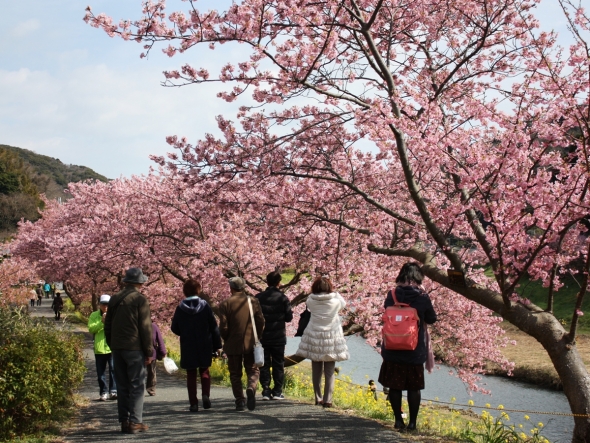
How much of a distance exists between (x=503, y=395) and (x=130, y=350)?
1580 centimetres

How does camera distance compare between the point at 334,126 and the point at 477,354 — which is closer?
the point at 334,126

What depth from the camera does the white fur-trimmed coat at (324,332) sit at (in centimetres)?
741

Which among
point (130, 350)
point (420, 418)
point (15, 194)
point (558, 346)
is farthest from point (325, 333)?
point (15, 194)

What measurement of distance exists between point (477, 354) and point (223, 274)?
581cm

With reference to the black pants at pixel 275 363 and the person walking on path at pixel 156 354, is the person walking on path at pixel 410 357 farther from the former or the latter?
the person walking on path at pixel 156 354

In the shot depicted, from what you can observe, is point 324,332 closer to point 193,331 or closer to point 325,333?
point 325,333

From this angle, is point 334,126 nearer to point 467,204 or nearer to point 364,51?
point 364,51

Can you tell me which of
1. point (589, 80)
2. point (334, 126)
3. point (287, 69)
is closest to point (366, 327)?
point (334, 126)

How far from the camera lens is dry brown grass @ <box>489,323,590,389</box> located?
838 inches

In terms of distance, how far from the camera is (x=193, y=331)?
740 centimetres

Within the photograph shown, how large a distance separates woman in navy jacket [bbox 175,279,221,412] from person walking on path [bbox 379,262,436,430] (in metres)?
2.25

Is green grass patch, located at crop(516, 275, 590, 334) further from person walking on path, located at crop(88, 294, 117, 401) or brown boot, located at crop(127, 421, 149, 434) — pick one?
brown boot, located at crop(127, 421, 149, 434)

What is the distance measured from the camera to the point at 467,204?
6.30 metres

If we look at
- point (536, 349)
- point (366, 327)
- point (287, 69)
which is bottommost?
point (536, 349)
